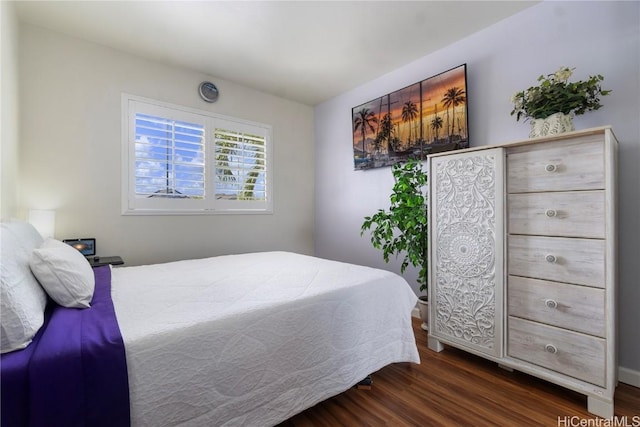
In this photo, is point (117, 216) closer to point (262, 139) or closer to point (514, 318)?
point (262, 139)

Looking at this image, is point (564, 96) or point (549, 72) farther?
point (549, 72)

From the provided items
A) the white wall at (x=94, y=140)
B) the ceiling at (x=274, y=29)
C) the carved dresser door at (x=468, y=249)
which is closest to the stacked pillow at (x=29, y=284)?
the white wall at (x=94, y=140)

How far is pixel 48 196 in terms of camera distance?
2508mm

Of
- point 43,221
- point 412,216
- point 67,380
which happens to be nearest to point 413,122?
point 412,216

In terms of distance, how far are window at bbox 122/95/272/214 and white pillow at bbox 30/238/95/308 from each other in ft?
5.53

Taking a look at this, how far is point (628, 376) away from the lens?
6.07 feet

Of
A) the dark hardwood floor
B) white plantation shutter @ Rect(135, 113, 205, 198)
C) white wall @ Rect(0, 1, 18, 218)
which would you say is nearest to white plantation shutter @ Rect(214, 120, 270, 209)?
white plantation shutter @ Rect(135, 113, 205, 198)

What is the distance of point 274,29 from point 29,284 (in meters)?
2.41

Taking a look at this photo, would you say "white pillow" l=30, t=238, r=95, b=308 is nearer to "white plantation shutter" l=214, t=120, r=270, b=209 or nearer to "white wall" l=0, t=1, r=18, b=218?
"white wall" l=0, t=1, r=18, b=218

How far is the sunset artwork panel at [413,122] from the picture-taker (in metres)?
2.61

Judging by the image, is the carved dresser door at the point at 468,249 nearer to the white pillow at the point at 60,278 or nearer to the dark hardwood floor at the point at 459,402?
the dark hardwood floor at the point at 459,402

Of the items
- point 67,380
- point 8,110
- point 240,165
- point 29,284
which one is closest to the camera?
point 67,380

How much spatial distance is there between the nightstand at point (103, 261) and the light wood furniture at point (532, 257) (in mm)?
2642

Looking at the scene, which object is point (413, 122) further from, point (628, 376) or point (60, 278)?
point (60, 278)
